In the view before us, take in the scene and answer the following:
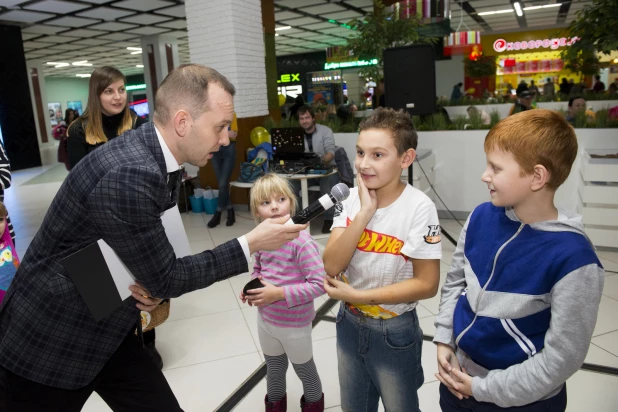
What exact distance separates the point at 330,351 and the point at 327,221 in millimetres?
2721

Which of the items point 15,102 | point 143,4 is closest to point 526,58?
point 143,4

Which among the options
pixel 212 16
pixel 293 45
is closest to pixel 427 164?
pixel 212 16

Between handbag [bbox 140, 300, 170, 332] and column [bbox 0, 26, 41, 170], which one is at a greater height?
column [bbox 0, 26, 41, 170]

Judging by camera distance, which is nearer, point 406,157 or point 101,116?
point 406,157

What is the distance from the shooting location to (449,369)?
45.1 inches

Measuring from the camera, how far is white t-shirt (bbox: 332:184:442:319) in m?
1.28

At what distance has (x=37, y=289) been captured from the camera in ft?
3.84

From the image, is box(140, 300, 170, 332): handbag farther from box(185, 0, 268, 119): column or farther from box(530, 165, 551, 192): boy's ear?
box(185, 0, 268, 119): column

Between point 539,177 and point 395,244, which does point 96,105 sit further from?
point 539,177

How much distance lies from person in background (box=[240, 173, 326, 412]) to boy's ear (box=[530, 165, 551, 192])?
87 cm

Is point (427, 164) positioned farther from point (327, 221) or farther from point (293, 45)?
point (293, 45)

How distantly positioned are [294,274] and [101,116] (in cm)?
177

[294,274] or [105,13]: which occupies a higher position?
[105,13]

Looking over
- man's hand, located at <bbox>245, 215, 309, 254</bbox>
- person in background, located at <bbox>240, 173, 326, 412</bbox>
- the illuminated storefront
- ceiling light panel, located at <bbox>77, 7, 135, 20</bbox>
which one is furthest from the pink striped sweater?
the illuminated storefront
